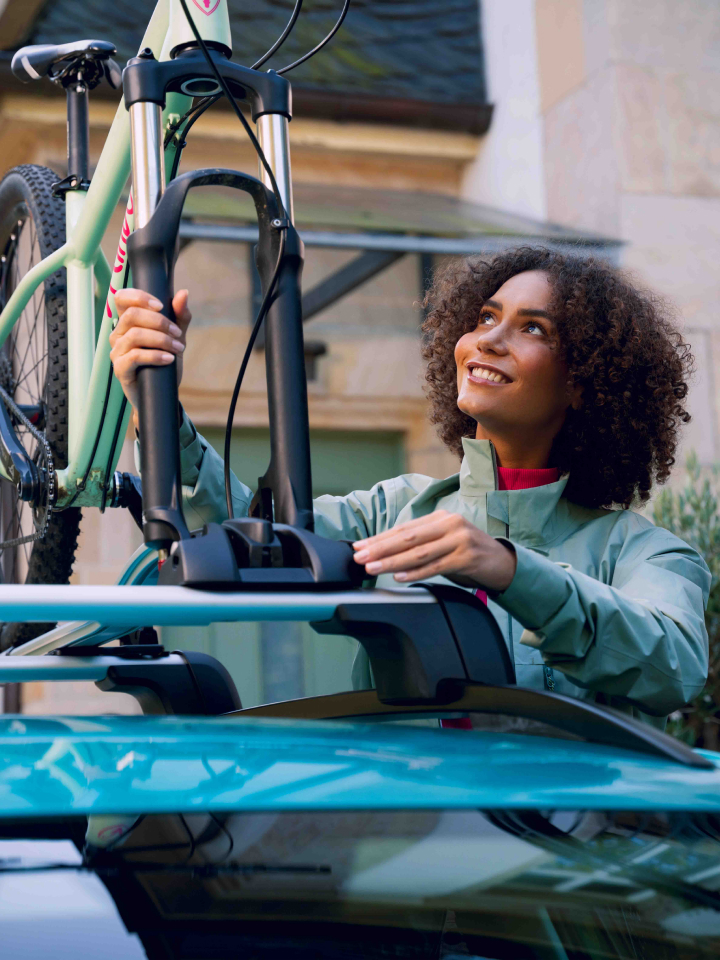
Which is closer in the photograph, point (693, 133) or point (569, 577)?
point (569, 577)

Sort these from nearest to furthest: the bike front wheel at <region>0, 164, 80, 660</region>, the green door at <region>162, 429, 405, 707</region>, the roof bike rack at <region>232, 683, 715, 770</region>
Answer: the roof bike rack at <region>232, 683, 715, 770</region> < the bike front wheel at <region>0, 164, 80, 660</region> < the green door at <region>162, 429, 405, 707</region>

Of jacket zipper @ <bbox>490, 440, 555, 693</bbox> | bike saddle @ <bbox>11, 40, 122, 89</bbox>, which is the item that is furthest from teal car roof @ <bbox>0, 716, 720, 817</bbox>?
bike saddle @ <bbox>11, 40, 122, 89</bbox>

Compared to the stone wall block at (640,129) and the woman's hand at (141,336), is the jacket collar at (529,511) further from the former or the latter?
the stone wall block at (640,129)

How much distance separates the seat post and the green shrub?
2895 millimetres

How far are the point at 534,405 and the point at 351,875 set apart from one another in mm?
1259

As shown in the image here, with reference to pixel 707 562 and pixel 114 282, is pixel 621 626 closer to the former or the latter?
pixel 114 282

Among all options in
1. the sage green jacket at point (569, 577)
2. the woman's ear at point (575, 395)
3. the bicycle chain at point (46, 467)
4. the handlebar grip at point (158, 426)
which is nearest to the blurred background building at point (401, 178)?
the bicycle chain at point (46, 467)

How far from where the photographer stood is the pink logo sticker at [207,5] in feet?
5.11

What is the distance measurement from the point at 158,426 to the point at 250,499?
0.64 m

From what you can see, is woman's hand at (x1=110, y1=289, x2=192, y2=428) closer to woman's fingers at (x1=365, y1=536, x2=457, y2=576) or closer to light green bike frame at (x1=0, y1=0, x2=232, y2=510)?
woman's fingers at (x1=365, y1=536, x2=457, y2=576)

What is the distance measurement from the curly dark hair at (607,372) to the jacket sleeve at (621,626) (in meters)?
0.39

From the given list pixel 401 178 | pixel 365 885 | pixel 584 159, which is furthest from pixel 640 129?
pixel 365 885

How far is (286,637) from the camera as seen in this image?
20.4 feet

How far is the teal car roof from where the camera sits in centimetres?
67
